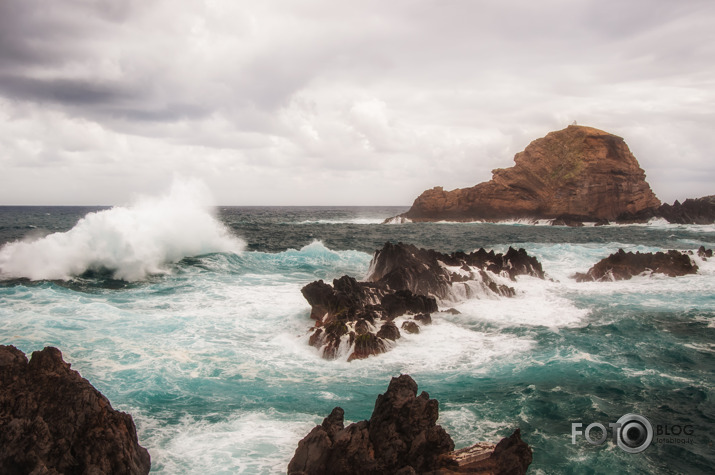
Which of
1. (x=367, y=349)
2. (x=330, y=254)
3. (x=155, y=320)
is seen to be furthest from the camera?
(x=330, y=254)

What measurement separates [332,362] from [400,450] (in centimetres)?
605

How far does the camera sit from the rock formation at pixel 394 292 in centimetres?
1401

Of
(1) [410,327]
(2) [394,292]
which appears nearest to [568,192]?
(2) [394,292]

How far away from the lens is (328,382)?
11.6 m

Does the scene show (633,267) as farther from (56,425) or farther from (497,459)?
(56,425)

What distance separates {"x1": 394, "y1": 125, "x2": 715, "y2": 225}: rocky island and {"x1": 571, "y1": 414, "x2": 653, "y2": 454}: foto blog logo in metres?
74.7

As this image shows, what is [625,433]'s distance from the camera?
895cm

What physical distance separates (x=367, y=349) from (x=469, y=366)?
2916 millimetres

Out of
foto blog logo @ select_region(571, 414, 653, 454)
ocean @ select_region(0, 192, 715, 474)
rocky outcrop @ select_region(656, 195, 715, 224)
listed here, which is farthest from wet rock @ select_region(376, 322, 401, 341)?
rocky outcrop @ select_region(656, 195, 715, 224)

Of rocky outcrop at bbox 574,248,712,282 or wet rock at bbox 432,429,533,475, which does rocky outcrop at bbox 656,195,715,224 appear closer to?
rocky outcrop at bbox 574,248,712,282

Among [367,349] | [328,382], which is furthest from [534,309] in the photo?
[328,382]

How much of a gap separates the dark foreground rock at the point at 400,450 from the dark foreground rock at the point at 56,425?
110 inches

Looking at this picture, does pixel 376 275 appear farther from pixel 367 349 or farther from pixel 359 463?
pixel 359 463

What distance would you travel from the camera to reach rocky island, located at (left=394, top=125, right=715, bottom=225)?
8038 centimetres
